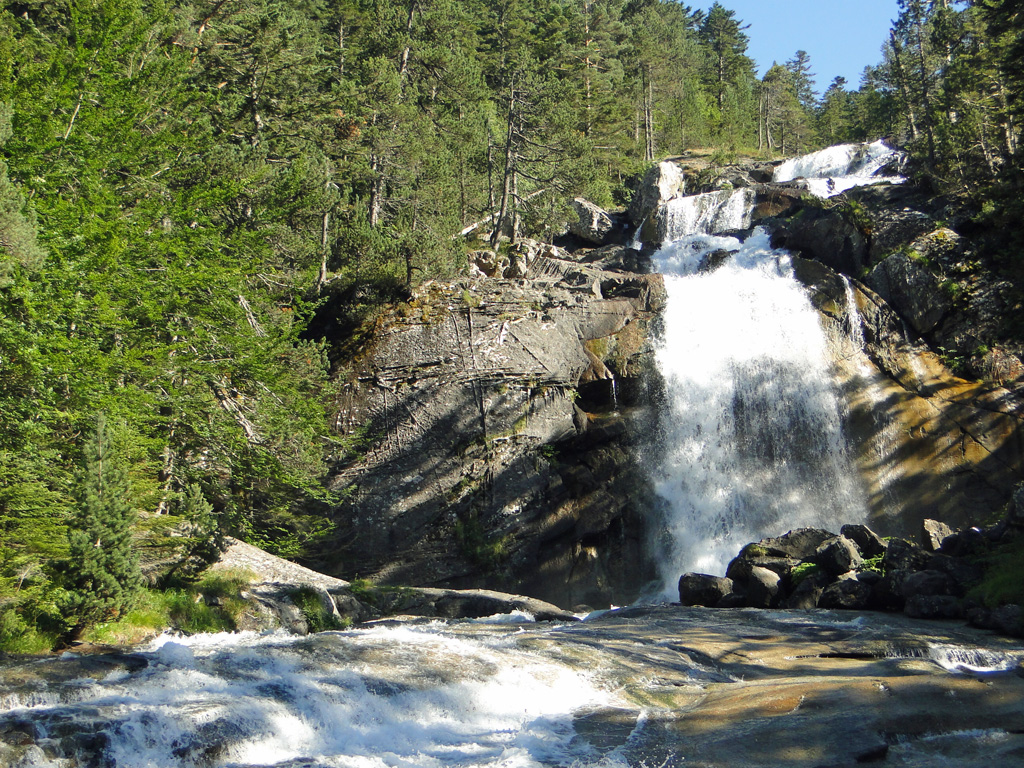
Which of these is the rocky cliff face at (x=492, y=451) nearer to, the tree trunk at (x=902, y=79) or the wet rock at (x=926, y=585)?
the wet rock at (x=926, y=585)

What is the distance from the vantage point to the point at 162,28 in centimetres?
1850

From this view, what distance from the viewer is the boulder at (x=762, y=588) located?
17453 mm

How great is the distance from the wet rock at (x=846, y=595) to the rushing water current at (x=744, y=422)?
289 inches

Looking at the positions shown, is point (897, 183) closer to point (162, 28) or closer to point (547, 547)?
point (547, 547)

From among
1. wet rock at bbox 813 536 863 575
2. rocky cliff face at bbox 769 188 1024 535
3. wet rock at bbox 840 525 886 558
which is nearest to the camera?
wet rock at bbox 813 536 863 575

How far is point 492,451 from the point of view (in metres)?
23.4

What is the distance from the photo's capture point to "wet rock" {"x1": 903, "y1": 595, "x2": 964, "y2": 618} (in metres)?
14.1

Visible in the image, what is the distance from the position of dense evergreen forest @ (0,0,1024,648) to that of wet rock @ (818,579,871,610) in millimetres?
8329

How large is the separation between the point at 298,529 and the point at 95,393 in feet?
34.4

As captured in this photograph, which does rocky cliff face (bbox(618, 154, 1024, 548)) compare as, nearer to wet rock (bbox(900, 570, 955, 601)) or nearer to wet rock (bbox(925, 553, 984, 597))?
wet rock (bbox(925, 553, 984, 597))

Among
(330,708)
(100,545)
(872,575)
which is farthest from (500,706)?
(872,575)

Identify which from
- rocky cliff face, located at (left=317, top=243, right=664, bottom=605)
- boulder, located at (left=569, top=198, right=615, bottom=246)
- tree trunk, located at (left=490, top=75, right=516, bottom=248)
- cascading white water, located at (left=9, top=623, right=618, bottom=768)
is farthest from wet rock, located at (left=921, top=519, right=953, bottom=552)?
boulder, located at (left=569, top=198, right=615, bottom=246)

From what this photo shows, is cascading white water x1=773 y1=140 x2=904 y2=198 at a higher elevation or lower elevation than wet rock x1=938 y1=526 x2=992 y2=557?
higher

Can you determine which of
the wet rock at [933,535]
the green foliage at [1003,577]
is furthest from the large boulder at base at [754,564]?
the green foliage at [1003,577]
